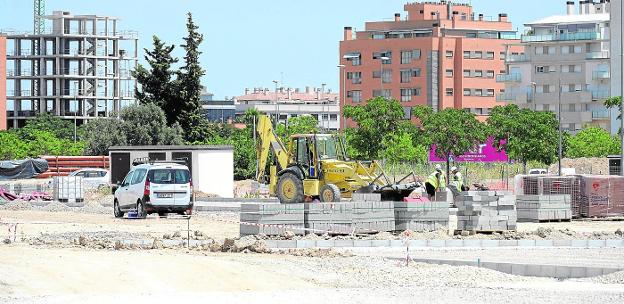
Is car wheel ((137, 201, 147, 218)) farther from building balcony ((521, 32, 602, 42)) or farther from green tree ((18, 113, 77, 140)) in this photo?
green tree ((18, 113, 77, 140))

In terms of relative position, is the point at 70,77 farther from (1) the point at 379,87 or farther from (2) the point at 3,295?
(2) the point at 3,295

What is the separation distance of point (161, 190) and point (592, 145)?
6738 centimetres

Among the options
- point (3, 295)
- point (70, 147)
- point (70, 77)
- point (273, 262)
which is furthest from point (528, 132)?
point (70, 77)

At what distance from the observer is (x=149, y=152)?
61188mm

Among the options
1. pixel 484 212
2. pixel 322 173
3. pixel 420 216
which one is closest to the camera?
pixel 420 216

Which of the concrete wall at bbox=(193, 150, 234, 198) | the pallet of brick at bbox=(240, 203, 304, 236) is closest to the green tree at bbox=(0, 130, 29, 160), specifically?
the concrete wall at bbox=(193, 150, 234, 198)

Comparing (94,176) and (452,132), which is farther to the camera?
(452,132)

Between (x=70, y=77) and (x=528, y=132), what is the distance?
89.5 m

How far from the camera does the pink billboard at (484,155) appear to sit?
94.1m

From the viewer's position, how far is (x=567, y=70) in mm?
134500

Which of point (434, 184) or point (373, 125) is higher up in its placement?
point (373, 125)

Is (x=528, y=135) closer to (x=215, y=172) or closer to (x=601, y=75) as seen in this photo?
(x=215, y=172)

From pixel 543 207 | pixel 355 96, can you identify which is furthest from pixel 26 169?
pixel 355 96

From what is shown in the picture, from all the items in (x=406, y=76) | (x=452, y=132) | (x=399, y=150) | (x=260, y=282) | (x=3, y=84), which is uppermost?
(x=406, y=76)
